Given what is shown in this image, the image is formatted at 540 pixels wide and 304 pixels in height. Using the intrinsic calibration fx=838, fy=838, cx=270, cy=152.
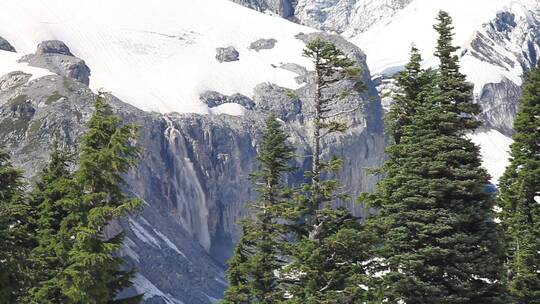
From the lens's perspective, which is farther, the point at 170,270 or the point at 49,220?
the point at 170,270

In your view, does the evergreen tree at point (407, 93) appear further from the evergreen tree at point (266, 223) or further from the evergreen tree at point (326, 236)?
the evergreen tree at point (326, 236)

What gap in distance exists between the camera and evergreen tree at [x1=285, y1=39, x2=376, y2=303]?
2655cm

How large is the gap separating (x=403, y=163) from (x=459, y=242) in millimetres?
3648

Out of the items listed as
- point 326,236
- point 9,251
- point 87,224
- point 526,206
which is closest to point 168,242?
point 526,206

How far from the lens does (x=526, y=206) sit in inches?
1487

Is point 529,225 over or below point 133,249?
over

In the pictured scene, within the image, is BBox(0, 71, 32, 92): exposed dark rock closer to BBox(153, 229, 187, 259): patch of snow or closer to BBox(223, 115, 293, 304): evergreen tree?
BBox(153, 229, 187, 259): patch of snow

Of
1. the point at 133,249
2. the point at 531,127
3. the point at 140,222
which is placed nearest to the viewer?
the point at 531,127

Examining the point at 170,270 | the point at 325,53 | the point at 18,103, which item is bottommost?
the point at 170,270

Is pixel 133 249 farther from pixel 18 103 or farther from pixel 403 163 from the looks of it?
pixel 403 163

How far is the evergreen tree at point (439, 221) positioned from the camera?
91.0ft

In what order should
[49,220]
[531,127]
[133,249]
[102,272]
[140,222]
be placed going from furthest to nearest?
1. [140,222]
2. [133,249]
3. [531,127]
4. [49,220]
5. [102,272]

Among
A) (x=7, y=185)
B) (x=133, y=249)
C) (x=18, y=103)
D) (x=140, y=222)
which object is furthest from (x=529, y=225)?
(x=18, y=103)

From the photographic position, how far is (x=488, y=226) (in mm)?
28703
